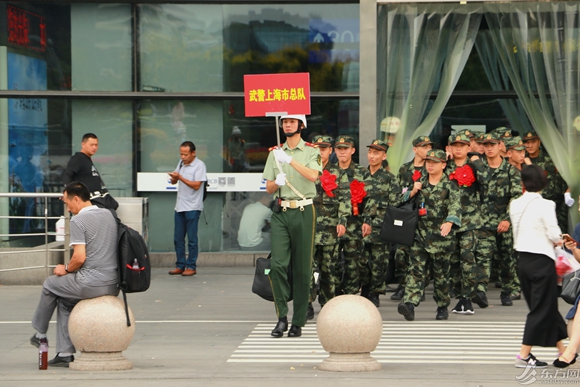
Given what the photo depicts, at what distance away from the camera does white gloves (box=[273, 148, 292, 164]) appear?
986cm

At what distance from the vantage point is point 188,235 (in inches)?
617

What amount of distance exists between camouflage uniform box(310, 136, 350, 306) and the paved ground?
61 cm

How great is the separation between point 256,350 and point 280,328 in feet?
2.41

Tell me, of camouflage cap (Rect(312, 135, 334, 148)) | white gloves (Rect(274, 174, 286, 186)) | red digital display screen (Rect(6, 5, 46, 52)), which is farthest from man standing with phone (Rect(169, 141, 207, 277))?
white gloves (Rect(274, 174, 286, 186))

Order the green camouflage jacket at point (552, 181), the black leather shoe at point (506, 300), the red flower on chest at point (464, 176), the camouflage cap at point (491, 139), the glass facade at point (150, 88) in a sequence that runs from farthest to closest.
A: the glass facade at point (150, 88), the green camouflage jacket at point (552, 181), the black leather shoe at point (506, 300), the camouflage cap at point (491, 139), the red flower on chest at point (464, 176)

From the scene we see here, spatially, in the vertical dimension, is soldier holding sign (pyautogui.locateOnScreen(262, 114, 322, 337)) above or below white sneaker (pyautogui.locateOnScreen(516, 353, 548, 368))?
above

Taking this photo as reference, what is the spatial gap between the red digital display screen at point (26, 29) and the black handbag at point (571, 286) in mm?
11074

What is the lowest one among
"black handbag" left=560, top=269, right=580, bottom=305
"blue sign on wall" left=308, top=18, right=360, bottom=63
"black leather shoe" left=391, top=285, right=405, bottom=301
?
"black leather shoe" left=391, top=285, right=405, bottom=301

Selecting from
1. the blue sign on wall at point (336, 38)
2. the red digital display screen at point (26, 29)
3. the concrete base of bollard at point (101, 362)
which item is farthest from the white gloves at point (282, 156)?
the red digital display screen at point (26, 29)

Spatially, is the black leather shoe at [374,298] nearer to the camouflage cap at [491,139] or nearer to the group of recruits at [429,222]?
the group of recruits at [429,222]

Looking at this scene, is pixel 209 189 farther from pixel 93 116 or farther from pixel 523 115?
pixel 523 115

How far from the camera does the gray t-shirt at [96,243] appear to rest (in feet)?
28.5

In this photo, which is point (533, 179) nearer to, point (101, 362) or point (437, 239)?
point (437, 239)

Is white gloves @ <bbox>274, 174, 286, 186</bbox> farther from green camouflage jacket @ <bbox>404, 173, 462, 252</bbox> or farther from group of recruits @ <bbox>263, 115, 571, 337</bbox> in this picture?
green camouflage jacket @ <bbox>404, 173, 462, 252</bbox>
